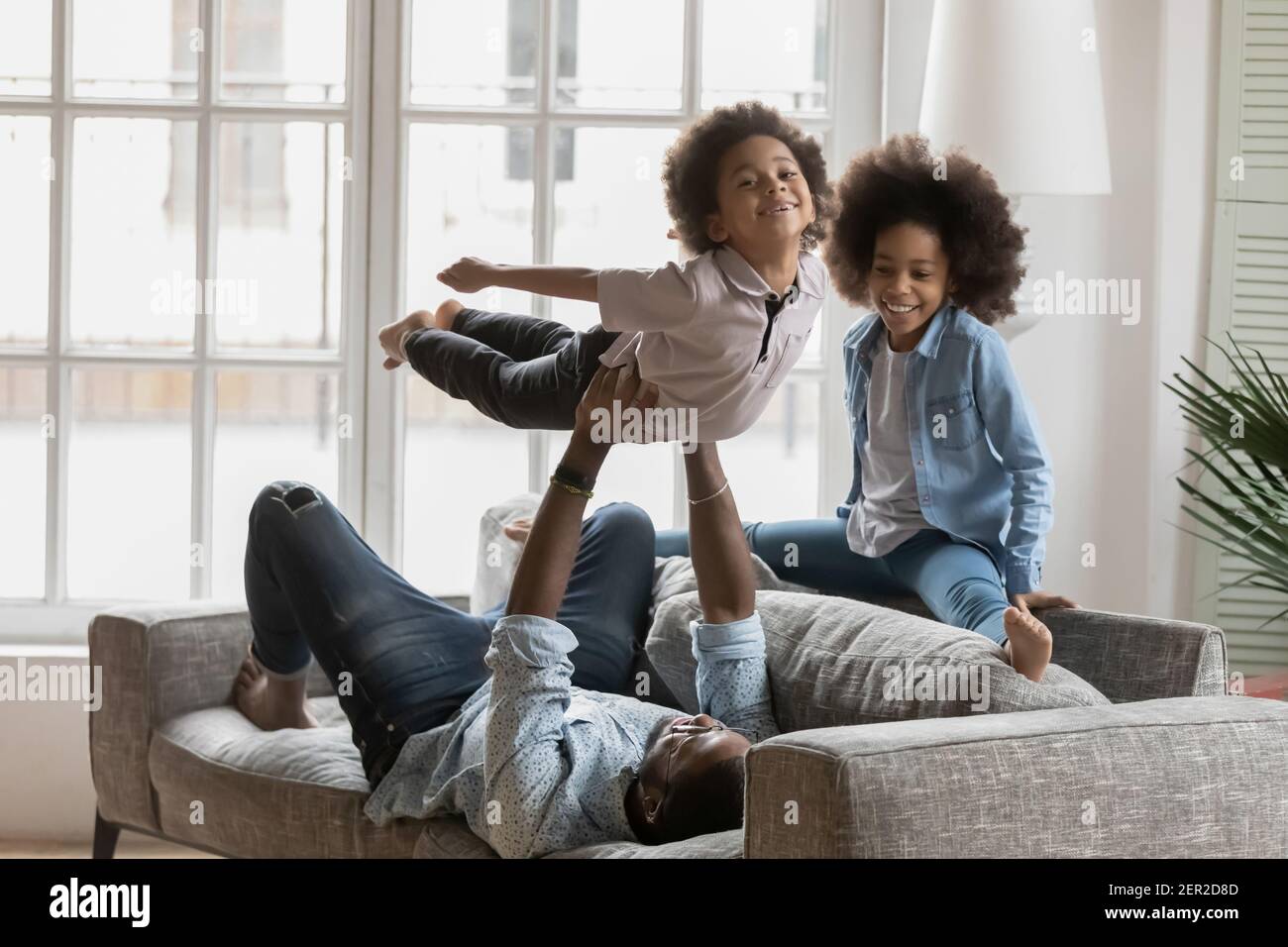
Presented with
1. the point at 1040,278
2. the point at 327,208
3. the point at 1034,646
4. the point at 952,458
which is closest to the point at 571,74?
the point at 327,208

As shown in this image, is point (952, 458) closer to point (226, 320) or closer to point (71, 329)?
point (226, 320)

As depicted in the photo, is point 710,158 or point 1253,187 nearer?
point 710,158

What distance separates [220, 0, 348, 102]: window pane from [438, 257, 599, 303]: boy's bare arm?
4.40 feet

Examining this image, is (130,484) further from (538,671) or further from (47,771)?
(538,671)

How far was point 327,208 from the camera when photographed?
3.04 metres

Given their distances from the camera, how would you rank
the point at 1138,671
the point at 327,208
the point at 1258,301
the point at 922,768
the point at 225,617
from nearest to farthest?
the point at 922,768, the point at 1138,671, the point at 225,617, the point at 1258,301, the point at 327,208

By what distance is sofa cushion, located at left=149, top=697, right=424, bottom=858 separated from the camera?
1927 mm

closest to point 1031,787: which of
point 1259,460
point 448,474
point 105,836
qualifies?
point 1259,460

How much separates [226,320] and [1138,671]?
2.13 metres

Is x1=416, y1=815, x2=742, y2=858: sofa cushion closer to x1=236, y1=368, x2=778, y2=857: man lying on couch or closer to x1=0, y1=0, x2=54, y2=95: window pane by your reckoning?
x1=236, y1=368, x2=778, y2=857: man lying on couch

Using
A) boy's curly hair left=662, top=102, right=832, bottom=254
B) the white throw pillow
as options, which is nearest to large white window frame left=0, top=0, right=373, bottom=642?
the white throw pillow

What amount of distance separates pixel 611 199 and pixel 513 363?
3.56 feet

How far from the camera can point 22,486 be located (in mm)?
3098

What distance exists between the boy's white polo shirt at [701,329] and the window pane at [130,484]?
5.22ft
